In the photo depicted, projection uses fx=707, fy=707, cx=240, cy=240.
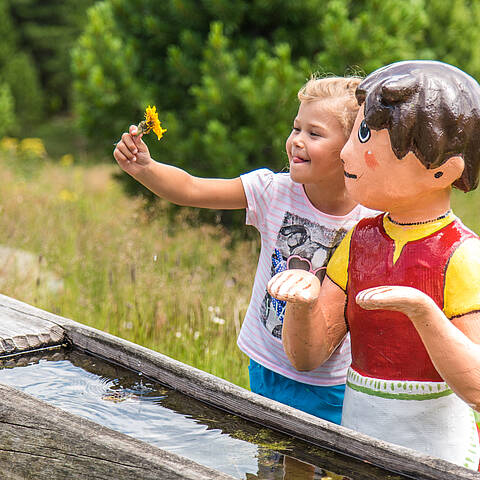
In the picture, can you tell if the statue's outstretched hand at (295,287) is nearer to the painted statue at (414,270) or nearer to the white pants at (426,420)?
the painted statue at (414,270)

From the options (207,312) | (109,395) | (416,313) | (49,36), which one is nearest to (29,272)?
(207,312)

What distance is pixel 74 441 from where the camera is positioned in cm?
140

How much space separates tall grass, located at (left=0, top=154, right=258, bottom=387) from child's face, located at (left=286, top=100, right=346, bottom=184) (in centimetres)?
100

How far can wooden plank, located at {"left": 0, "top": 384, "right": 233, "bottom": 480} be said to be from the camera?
1274 mm

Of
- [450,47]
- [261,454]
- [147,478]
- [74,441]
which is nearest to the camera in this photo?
[147,478]

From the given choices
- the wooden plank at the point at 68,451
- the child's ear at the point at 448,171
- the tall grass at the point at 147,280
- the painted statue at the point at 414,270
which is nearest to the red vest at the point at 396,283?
the painted statue at the point at 414,270

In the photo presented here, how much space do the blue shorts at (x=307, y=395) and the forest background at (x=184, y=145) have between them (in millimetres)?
794

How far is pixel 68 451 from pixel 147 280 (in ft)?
7.14

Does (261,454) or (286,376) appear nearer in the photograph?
(261,454)

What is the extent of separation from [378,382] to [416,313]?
0.83 ft

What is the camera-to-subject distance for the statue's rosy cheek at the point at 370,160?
5.29ft

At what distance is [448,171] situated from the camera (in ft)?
5.15

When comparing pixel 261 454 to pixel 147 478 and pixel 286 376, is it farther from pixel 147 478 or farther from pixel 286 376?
pixel 286 376

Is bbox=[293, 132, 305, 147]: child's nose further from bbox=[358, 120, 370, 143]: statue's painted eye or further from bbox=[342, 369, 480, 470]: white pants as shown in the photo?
bbox=[342, 369, 480, 470]: white pants
